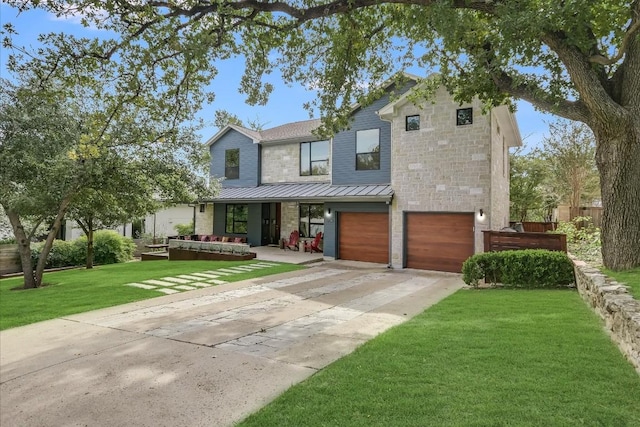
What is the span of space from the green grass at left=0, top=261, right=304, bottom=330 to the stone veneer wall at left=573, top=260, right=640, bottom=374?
8.65m

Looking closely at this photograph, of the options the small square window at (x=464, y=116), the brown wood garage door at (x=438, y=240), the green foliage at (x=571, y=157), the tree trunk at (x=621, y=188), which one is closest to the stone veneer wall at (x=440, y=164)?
the small square window at (x=464, y=116)

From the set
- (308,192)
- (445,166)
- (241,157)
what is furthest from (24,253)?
(445,166)

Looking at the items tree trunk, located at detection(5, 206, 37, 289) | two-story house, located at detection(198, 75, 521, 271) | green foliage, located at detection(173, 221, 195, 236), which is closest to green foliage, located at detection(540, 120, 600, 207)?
two-story house, located at detection(198, 75, 521, 271)

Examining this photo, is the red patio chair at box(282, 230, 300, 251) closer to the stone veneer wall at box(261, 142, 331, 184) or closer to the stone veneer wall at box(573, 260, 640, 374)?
the stone veneer wall at box(261, 142, 331, 184)

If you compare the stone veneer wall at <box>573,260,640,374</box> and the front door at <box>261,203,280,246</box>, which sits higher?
the front door at <box>261,203,280,246</box>

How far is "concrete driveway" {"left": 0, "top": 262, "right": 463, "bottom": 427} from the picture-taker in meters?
3.96

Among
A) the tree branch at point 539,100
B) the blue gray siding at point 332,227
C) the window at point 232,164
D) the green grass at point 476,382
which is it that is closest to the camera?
the green grass at point 476,382

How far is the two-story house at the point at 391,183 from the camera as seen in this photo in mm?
13609

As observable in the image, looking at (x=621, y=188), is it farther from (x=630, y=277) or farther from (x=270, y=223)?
(x=270, y=223)

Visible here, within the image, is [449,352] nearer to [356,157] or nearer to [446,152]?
[446,152]

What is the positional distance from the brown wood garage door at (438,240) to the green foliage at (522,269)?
3.81 m

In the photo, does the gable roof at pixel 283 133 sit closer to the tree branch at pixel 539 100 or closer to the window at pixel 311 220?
the window at pixel 311 220

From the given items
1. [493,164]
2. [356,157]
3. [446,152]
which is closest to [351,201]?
[356,157]

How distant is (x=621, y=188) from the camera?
7.50m
